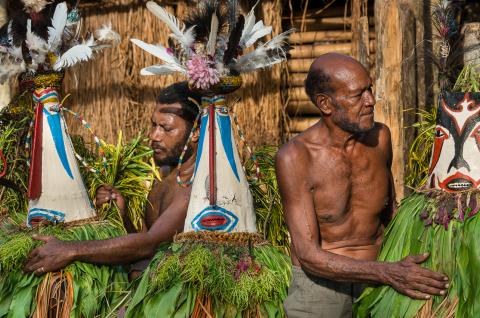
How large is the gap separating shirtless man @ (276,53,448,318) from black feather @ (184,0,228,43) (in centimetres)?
64

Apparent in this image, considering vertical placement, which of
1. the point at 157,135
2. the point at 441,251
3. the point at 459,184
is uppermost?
the point at 157,135

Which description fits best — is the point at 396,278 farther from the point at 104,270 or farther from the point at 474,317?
the point at 104,270

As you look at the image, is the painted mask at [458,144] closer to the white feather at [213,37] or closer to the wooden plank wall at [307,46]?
the white feather at [213,37]

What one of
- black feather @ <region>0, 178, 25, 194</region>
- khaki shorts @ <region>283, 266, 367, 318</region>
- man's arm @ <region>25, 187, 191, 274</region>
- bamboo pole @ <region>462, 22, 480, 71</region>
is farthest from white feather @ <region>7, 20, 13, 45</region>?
bamboo pole @ <region>462, 22, 480, 71</region>

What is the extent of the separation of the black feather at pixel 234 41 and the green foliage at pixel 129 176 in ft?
4.05

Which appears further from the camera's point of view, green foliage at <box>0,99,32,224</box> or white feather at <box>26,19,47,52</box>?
green foliage at <box>0,99,32,224</box>

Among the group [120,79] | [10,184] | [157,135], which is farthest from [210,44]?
[120,79]

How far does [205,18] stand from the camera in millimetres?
4988

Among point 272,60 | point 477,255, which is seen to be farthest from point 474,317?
point 272,60

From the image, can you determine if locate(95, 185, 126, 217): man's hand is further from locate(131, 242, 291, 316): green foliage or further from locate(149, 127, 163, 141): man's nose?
locate(131, 242, 291, 316): green foliage

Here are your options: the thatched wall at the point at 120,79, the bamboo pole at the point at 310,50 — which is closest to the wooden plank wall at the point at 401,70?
the bamboo pole at the point at 310,50

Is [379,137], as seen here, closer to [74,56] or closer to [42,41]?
[74,56]

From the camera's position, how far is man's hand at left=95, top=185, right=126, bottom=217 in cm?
568

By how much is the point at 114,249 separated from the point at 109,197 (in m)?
0.56
